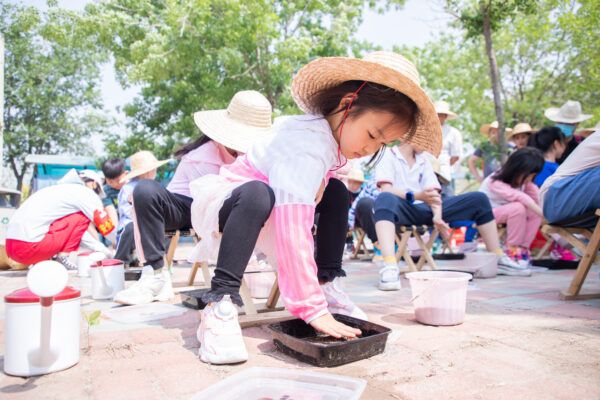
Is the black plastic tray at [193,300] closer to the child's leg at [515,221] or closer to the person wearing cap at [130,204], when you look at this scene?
the person wearing cap at [130,204]

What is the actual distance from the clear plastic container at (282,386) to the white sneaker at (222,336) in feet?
0.62

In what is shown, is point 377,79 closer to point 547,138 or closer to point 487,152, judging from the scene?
point 547,138

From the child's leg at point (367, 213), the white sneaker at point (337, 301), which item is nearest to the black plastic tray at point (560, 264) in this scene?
the child's leg at point (367, 213)

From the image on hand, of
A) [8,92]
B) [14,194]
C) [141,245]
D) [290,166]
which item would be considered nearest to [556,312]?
[290,166]

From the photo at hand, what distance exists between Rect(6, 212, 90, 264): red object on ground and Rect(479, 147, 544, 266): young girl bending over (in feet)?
14.2

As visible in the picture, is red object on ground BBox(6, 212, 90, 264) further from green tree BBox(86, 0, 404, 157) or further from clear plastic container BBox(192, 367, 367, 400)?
green tree BBox(86, 0, 404, 157)

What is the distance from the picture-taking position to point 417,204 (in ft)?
13.3

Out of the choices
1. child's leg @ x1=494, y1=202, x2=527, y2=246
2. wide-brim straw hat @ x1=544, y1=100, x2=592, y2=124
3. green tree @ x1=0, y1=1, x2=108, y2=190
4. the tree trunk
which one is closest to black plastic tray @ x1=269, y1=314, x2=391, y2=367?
child's leg @ x1=494, y1=202, x2=527, y2=246

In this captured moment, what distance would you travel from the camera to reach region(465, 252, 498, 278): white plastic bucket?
13.1 ft

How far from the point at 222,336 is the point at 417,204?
2.80 meters

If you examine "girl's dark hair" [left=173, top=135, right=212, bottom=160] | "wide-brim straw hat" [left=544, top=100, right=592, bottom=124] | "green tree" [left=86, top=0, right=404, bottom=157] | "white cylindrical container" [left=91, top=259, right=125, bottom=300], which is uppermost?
"green tree" [left=86, top=0, right=404, bottom=157]

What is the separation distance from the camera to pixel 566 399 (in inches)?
50.0

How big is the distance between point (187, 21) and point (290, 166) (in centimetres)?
1014

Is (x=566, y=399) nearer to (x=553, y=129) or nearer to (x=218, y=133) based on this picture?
(x=218, y=133)
